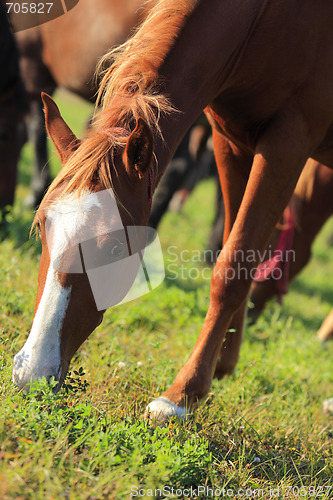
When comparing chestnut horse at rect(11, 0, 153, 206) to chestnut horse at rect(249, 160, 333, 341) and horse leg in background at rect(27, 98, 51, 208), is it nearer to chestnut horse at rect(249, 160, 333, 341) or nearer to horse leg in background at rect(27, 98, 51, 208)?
horse leg in background at rect(27, 98, 51, 208)

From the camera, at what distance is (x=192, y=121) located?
104 inches

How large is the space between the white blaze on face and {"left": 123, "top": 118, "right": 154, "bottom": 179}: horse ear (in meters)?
0.22

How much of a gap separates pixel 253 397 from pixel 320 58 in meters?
1.96

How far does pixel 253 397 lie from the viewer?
3.15 metres

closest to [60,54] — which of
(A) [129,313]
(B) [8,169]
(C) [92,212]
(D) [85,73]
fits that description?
(D) [85,73]

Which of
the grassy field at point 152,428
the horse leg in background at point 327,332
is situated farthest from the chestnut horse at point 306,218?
the grassy field at point 152,428

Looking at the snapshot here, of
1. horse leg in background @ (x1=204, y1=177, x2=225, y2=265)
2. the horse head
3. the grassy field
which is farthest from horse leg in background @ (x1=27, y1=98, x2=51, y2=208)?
the horse head

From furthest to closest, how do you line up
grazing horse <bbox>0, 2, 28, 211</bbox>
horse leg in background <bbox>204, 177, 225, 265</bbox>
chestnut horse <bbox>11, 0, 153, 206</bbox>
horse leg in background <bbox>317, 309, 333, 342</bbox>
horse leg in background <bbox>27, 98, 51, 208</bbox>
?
horse leg in background <bbox>204, 177, 225, 265</bbox>, horse leg in background <bbox>27, 98, 51, 208</bbox>, grazing horse <bbox>0, 2, 28, 211</bbox>, horse leg in background <bbox>317, 309, 333, 342</bbox>, chestnut horse <bbox>11, 0, 153, 206</bbox>

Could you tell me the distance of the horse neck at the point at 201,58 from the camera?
8.05 feet

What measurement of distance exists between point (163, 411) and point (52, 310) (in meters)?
0.77

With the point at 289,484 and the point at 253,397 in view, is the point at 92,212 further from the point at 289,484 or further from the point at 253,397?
the point at 253,397

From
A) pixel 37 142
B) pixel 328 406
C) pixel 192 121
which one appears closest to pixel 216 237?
pixel 37 142

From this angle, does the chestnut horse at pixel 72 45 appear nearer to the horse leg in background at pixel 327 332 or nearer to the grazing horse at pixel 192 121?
the grazing horse at pixel 192 121

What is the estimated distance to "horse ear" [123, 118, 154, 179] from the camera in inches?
83.1
